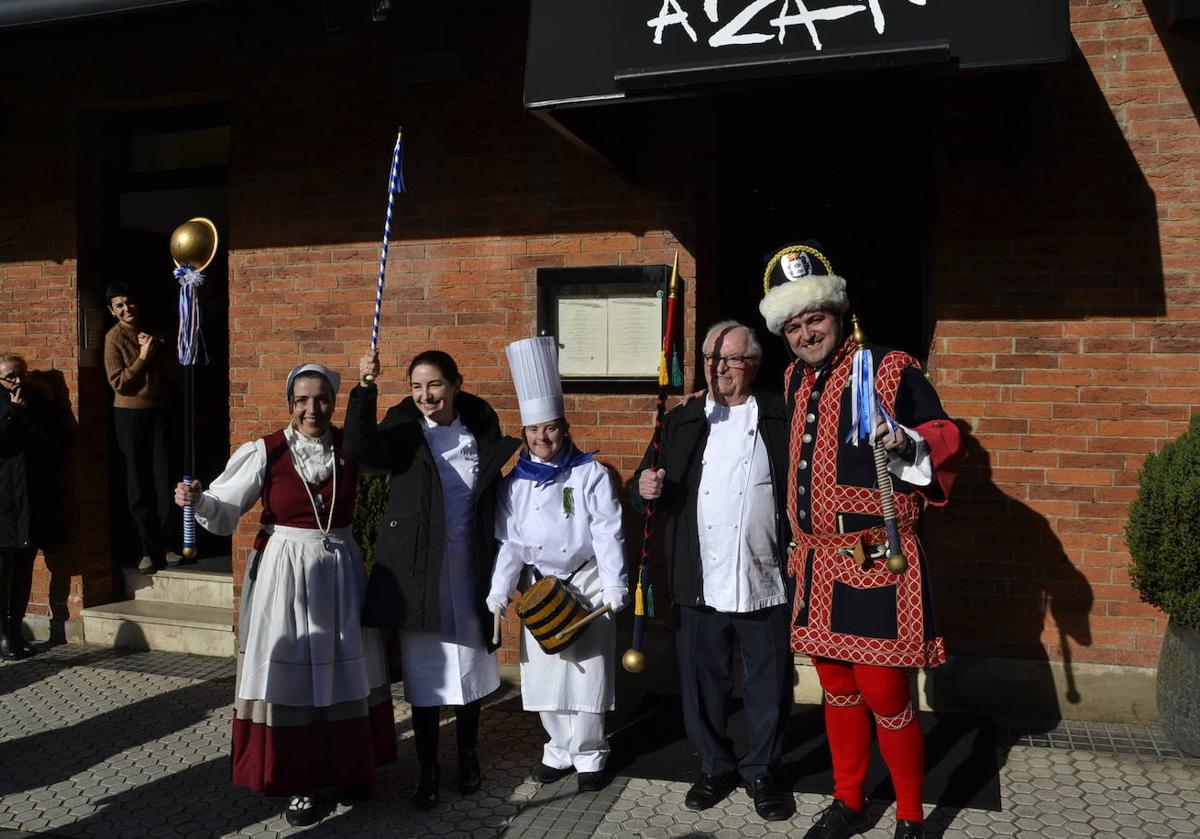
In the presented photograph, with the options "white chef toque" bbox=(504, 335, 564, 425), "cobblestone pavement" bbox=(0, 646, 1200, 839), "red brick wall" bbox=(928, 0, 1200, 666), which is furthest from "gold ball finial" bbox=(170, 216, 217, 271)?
"red brick wall" bbox=(928, 0, 1200, 666)

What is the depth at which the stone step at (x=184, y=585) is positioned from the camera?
6.40 meters

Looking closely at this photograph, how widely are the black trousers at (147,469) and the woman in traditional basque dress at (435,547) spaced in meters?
Answer: 3.22

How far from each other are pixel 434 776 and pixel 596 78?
2.92m

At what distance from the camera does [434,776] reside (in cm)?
394

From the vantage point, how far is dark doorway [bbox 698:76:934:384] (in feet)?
17.4

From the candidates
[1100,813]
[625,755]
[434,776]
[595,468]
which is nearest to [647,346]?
[595,468]

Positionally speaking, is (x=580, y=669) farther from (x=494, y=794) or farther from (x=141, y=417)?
(x=141, y=417)

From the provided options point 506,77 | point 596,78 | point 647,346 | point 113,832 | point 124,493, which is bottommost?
point 113,832

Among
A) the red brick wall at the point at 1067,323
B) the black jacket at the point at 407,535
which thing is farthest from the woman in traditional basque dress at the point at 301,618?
the red brick wall at the point at 1067,323

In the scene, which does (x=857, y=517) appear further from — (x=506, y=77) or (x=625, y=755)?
(x=506, y=77)

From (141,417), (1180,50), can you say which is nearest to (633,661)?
(1180,50)

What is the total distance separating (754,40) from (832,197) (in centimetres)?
192

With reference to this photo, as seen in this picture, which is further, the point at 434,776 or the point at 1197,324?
the point at 1197,324

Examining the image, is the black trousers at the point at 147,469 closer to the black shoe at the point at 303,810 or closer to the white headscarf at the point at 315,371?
the white headscarf at the point at 315,371
